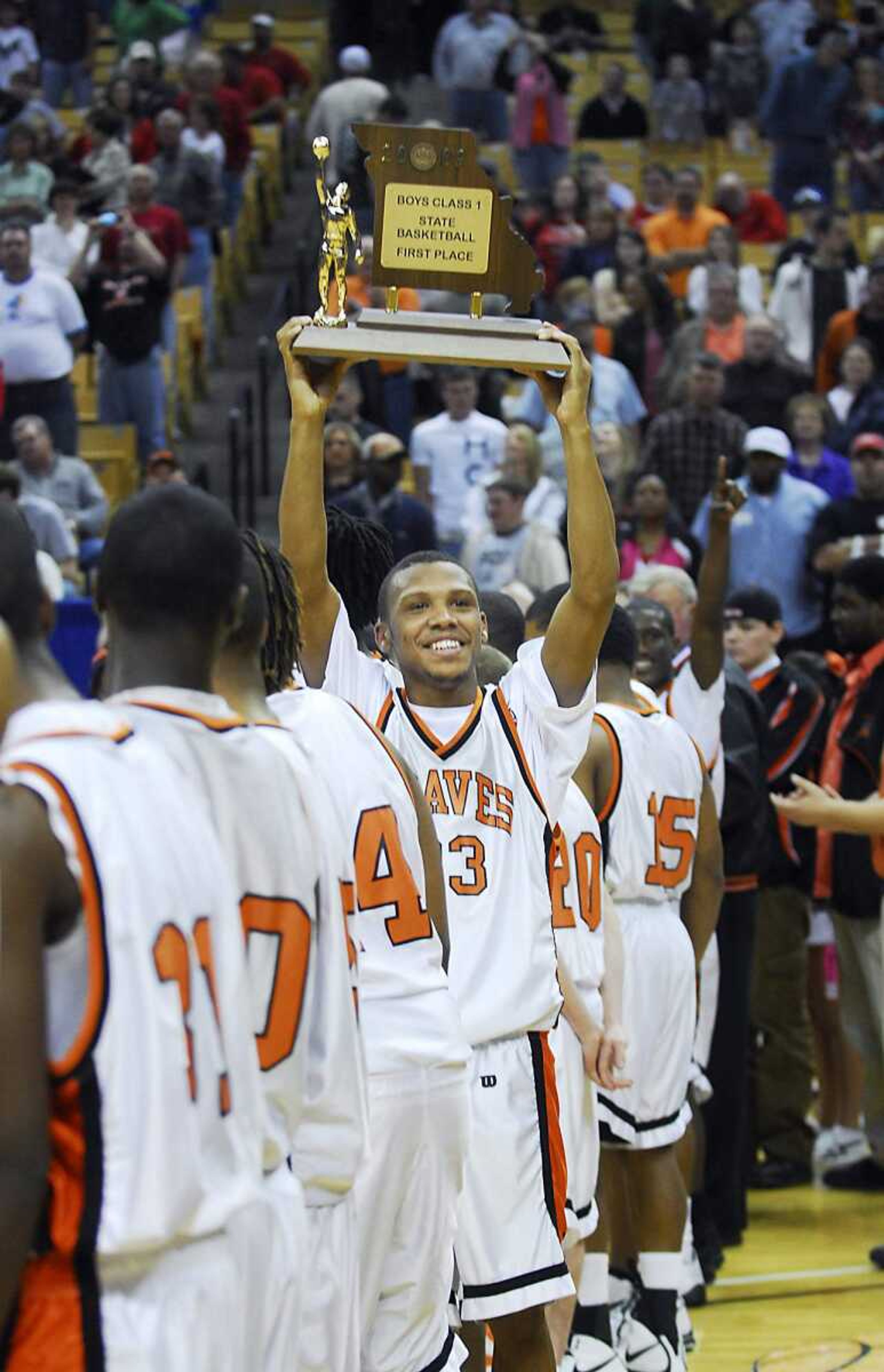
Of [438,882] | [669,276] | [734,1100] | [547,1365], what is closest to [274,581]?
[438,882]

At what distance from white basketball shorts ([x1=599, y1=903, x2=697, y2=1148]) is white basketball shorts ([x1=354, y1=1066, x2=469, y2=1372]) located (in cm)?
218

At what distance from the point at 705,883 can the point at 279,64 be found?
14.4m

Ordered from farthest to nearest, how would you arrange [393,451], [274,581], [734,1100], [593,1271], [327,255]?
[393,451] < [734,1100] < [593,1271] < [327,255] < [274,581]

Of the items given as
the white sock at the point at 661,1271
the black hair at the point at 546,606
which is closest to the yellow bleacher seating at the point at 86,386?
the black hair at the point at 546,606

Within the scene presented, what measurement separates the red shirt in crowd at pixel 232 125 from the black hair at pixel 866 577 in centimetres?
1049

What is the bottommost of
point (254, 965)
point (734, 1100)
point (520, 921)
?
point (734, 1100)

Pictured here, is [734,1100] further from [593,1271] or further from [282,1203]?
[282,1203]

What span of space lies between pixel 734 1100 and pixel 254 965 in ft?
18.7

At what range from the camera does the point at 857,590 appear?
9.05 m

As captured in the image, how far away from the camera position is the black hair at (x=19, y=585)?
3047 millimetres

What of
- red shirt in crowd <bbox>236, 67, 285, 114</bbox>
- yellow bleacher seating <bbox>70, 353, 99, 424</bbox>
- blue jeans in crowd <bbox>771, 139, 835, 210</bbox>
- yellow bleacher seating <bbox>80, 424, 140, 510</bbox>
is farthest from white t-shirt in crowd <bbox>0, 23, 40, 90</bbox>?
yellow bleacher seating <bbox>80, 424, 140, 510</bbox>

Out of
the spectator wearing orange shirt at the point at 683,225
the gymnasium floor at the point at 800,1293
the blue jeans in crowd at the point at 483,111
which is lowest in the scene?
the gymnasium floor at the point at 800,1293

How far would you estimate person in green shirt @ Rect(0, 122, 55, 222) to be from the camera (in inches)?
642

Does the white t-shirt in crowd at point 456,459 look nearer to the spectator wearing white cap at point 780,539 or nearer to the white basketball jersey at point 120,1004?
the spectator wearing white cap at point 780,539
